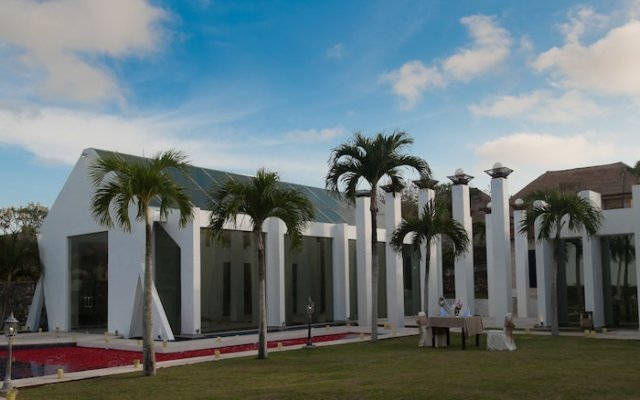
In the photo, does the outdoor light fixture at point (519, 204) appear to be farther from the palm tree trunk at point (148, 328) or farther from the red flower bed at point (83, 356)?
the palm tree trunk at point (148, 328)

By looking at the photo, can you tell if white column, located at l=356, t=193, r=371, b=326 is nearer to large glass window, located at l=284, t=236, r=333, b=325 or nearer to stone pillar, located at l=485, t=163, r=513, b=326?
large glass window, located at l=284, t=236, r=333, b=325

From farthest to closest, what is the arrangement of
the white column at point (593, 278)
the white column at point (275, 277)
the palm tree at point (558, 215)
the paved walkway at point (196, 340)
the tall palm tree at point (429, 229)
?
the white column at point (275, 277), the white column at point (593, 278), the tall palm tree at point (429, 229), the palm tree at point (558, 215), the paved walkway at point (196, 340)

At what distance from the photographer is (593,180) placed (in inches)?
1529

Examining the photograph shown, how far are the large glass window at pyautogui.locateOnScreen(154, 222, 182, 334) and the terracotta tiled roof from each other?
2265cm

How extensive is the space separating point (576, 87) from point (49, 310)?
19.5m

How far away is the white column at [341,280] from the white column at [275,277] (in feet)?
11.4

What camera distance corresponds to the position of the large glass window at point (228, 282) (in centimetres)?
2155

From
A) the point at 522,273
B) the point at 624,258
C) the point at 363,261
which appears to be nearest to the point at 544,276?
the point at 624,258

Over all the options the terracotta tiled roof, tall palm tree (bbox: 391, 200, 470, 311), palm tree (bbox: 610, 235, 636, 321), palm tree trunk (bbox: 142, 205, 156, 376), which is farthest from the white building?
the terracotta tiled roof

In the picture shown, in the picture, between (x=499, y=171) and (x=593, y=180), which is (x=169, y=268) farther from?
(x=593, y=180)

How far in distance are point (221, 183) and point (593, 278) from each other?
46.1 feet

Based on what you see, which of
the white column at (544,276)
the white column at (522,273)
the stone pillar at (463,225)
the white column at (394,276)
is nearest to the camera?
the white column at (544,276)

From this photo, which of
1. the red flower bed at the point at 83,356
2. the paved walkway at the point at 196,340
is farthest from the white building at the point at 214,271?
the red flower bed at the point at 83,356

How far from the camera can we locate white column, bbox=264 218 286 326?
920 inches
